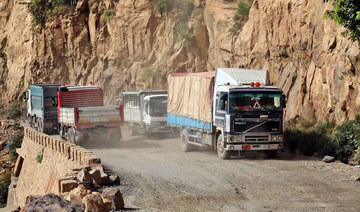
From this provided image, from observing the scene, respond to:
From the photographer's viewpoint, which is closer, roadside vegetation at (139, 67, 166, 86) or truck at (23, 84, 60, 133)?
truck at (23, 84, 60, 133)

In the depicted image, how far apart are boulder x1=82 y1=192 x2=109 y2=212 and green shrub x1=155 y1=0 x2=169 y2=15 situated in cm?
3754

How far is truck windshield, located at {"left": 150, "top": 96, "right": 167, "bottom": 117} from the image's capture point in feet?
96.0

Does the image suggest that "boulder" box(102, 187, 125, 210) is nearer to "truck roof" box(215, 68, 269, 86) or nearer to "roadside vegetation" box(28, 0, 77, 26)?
"truck roof" box(215, 68, 269, 86)

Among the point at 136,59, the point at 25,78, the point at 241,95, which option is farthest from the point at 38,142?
the point at 25,78

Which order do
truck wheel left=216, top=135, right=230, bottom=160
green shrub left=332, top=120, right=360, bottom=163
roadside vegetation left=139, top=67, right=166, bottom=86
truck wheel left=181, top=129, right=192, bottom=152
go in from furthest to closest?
roadside vegetation left=139, top=67, right=166, bottom=86 < truck wheel left=181, top=129, right=192, bottom=152 < truck wheel left=216, top=135, right=230, bottom=160 < green shrub left=332, top=120, right=360, bottom=163

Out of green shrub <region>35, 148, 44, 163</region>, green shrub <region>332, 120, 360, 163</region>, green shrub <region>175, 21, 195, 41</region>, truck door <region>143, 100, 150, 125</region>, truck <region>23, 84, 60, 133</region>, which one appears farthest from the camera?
green shrub <region>175, 21, 195, 41</region>

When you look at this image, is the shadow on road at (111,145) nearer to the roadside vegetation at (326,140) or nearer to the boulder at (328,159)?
the roadside vegetation at (326,140)

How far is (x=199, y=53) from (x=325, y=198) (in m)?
32.1

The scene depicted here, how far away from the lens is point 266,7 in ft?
97.7

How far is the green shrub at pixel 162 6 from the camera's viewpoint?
45594mm

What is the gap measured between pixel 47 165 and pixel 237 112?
401 inches

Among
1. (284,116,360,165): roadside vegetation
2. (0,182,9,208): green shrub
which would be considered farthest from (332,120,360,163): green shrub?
(0,182,9,208): green shrub

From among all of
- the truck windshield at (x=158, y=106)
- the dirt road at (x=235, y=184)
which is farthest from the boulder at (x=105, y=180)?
the truck windshield at (x=158, y=106)

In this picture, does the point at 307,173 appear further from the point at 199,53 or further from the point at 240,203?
the point at 199,53
